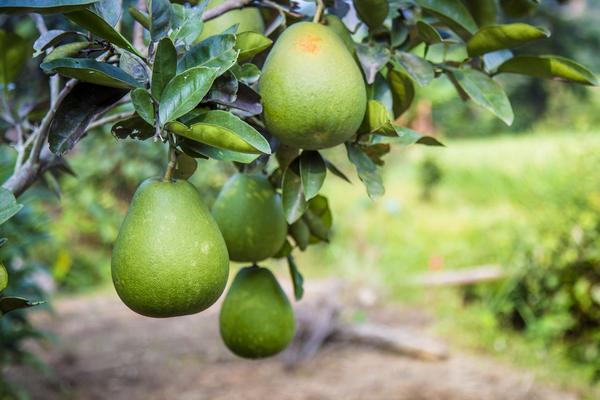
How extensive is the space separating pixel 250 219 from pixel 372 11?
31cm

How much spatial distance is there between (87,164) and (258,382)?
252 cm

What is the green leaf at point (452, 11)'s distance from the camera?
0.83 metres

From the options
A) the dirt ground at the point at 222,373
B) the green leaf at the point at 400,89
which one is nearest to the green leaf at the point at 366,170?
the green leaf at the point at 400,89

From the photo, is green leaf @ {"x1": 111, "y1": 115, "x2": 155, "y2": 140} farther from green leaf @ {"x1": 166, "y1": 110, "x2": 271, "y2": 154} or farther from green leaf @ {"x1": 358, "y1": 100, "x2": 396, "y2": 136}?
green leaf @ {"x1": 358, "y1": 100, "x2": 396, "y2": 136}

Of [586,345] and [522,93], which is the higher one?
[586,345]

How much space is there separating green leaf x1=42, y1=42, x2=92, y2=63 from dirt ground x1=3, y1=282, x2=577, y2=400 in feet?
6.90

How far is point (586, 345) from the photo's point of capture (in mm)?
2832

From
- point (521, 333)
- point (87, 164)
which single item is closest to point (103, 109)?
point (521, 333)

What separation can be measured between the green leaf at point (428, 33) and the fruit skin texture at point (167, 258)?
1.19 feet

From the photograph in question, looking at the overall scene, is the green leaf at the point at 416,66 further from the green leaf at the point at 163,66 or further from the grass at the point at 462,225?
the grass at the point at 462,225

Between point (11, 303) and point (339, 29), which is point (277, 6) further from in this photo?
point (11, 303)

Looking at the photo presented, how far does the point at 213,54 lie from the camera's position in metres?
0.68

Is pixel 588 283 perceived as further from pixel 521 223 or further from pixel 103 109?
pixel 103 109

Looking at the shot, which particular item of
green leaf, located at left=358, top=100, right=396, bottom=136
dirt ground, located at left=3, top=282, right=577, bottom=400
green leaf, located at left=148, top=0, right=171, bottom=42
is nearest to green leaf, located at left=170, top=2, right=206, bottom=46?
green leaf, located at left=148, top=0, right=171, bottom=42
